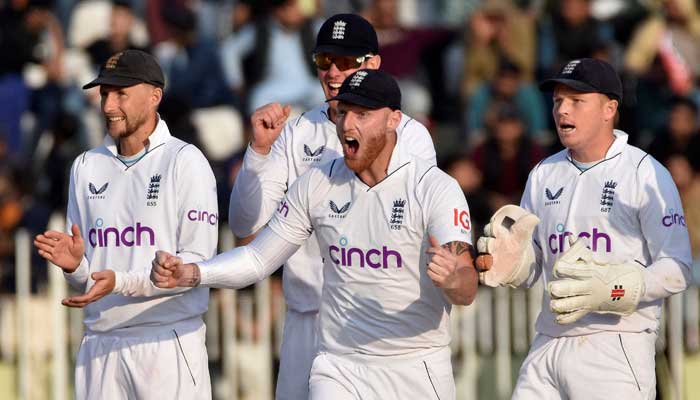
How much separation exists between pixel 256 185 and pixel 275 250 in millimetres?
883

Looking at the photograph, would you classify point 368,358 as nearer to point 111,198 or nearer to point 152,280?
point 152,280

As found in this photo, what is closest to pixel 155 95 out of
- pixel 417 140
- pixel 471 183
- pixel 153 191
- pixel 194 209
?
pixel 153 191

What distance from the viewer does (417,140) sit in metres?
8.93

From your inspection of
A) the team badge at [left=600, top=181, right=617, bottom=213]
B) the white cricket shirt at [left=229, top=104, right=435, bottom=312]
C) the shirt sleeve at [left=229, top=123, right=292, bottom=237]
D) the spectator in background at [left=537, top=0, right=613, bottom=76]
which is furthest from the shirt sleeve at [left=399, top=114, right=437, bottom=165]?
the spectator in background at [left=537, top=0, right=613, bottom=76]

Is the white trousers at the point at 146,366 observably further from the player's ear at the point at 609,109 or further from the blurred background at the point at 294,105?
the blurred background at the point at 294,105

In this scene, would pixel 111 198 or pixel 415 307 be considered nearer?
pixel 415 307

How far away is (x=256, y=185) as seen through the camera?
30.5 ft

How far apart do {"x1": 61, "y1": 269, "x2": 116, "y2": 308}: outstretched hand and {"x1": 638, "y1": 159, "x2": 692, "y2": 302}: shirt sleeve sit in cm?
286

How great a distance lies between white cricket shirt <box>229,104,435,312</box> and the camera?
30.4ft

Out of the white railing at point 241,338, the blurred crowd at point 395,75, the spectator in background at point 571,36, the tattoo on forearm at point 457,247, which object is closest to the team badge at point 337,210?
the tattoo on forearm at point 457,247

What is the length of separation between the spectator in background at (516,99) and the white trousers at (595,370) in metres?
5.67

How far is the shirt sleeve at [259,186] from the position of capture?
30.5 ft

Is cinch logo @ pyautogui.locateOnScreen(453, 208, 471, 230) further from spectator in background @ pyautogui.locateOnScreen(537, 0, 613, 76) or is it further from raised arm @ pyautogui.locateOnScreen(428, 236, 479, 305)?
spectator in background @ pyautogui.locateOnScreen(537, 0, 613, 76)

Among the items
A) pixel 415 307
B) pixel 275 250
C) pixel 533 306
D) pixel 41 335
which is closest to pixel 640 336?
pixel 415 307
